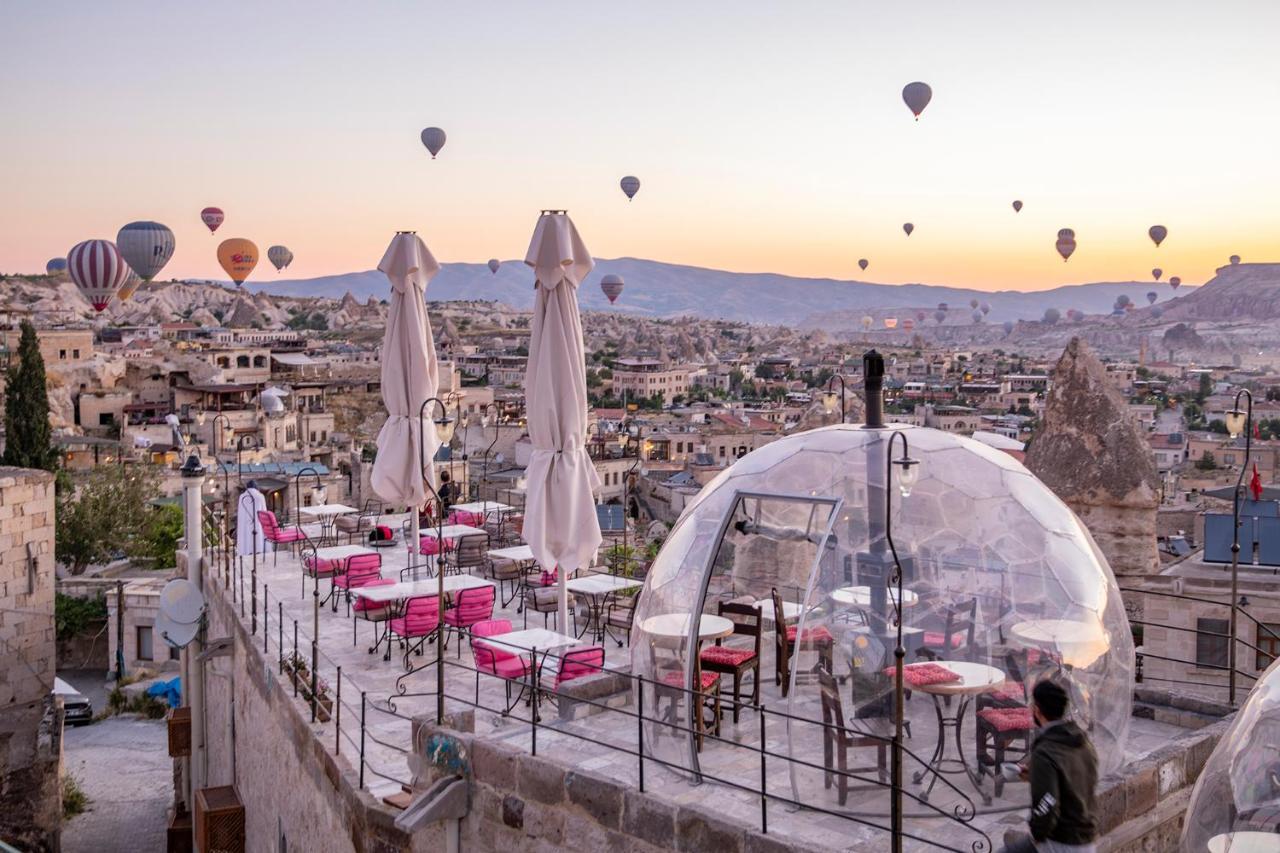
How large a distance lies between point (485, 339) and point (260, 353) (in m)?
66.6

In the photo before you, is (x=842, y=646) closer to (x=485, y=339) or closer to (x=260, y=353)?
(x=260, y=353)

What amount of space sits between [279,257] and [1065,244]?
6278 centimetres

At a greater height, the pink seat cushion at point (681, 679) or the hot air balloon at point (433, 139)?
the hot air balloon at point (433, 139)

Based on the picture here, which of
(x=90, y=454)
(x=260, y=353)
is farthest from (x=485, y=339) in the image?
(x=90, y=454)

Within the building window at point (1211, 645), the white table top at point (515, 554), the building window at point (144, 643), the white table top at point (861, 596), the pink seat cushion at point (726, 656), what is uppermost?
the white table top at point (861, 596)

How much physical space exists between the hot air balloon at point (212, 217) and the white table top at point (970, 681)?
80685mm

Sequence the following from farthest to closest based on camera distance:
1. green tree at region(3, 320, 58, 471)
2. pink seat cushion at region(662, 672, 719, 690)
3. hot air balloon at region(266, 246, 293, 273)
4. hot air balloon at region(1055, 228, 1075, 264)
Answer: hot air balloon at region(266, 246, 293, 273)
hot air balloon at region(1055, 228, 1075, 264)
green tree at region(3, 320, 58, 471)
pink seat cushion at region(662, 672, 719, 690)

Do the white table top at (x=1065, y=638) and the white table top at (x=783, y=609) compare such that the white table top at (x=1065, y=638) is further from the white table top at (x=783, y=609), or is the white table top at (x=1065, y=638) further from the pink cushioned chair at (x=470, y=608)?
the pink cushioned chair at (x=470, y=608)

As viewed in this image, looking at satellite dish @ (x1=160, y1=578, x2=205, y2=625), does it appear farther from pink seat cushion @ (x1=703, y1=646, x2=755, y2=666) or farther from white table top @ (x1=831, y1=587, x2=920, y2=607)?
white table top @ (x1=831, y1=587, x2=920, y2=607)

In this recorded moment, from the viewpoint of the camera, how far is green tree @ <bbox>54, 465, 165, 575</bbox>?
127ft

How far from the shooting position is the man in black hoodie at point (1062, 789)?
490 centimetres

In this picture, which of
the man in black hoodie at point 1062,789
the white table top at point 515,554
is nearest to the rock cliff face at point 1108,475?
the white table top at point 515,554

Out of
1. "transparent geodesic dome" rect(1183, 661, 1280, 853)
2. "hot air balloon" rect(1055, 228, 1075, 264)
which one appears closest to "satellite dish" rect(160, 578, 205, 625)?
"transparent geodesic dome" rect(1183, 661, 1280, 853)

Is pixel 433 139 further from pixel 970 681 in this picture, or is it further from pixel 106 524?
pixel 970 681
